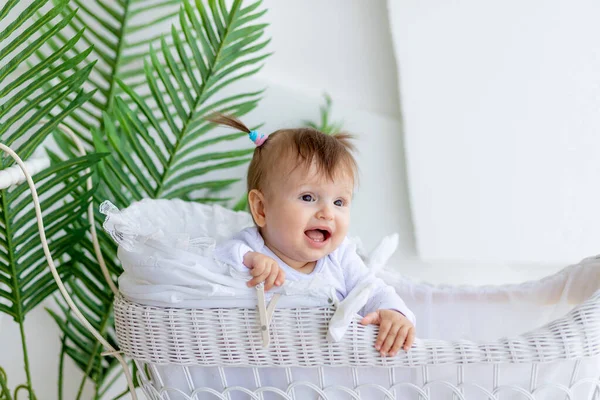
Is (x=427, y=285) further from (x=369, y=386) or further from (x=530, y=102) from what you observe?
(x=530, y=102)

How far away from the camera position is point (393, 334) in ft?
3.57

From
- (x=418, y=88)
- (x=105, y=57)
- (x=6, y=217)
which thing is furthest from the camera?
(x=418, y=88)

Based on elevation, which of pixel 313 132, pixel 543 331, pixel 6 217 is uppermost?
pixel 313 132

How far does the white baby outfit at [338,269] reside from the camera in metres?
1.22

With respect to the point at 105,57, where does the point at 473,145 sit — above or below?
below

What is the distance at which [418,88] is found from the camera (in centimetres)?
199

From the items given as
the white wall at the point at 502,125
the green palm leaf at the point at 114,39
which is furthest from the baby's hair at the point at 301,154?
the white wall at the point at 502,125

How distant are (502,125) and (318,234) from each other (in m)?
0.89

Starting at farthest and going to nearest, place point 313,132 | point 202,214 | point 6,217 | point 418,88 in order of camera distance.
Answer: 1. point 418,88
2. point 202,214
3. point 6,217
4. point 313,132

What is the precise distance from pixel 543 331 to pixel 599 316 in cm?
9

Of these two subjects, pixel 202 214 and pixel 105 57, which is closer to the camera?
pixel 202 214

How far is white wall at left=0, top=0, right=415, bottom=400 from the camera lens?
6.85 ft

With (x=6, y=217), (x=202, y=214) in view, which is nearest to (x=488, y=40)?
(x=202, y=214)

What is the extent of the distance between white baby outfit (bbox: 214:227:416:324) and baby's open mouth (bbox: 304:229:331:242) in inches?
2.4
